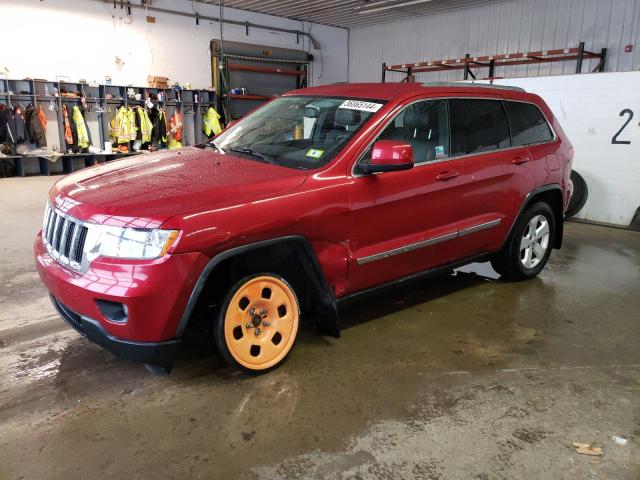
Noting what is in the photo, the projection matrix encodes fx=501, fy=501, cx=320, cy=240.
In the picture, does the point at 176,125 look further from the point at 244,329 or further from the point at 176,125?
the point at 244,329

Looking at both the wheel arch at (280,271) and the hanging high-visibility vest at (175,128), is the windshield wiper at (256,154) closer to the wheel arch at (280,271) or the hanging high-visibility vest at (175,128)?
the wheel arch at (280,271)

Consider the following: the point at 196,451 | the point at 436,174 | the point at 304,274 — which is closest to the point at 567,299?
the point at 436,174

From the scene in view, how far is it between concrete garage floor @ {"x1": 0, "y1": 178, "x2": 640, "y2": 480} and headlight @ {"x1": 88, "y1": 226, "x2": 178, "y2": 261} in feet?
2.63

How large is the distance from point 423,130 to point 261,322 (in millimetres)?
1630

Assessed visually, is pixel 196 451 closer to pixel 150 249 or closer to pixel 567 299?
pixel 150 249

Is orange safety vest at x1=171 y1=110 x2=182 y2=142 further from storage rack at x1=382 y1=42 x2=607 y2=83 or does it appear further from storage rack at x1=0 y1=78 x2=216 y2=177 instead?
storage rack at x1=382 y1=42 x2=607 y2=83

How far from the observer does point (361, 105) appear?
10.4 ft

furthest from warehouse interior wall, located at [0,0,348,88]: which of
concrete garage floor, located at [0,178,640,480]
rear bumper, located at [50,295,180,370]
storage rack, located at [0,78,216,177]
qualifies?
rear bumper, located at [50,295,180,370]

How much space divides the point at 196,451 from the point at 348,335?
1.36 metres

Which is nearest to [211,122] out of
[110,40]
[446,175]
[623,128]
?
[110,40]

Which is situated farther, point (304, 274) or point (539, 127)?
point (539, 127)

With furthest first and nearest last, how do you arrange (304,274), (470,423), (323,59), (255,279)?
(323,59)
(304,274)
(255,279)
(470,423)

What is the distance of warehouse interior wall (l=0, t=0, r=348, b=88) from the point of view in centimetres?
1081

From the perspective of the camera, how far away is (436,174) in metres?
3.24
